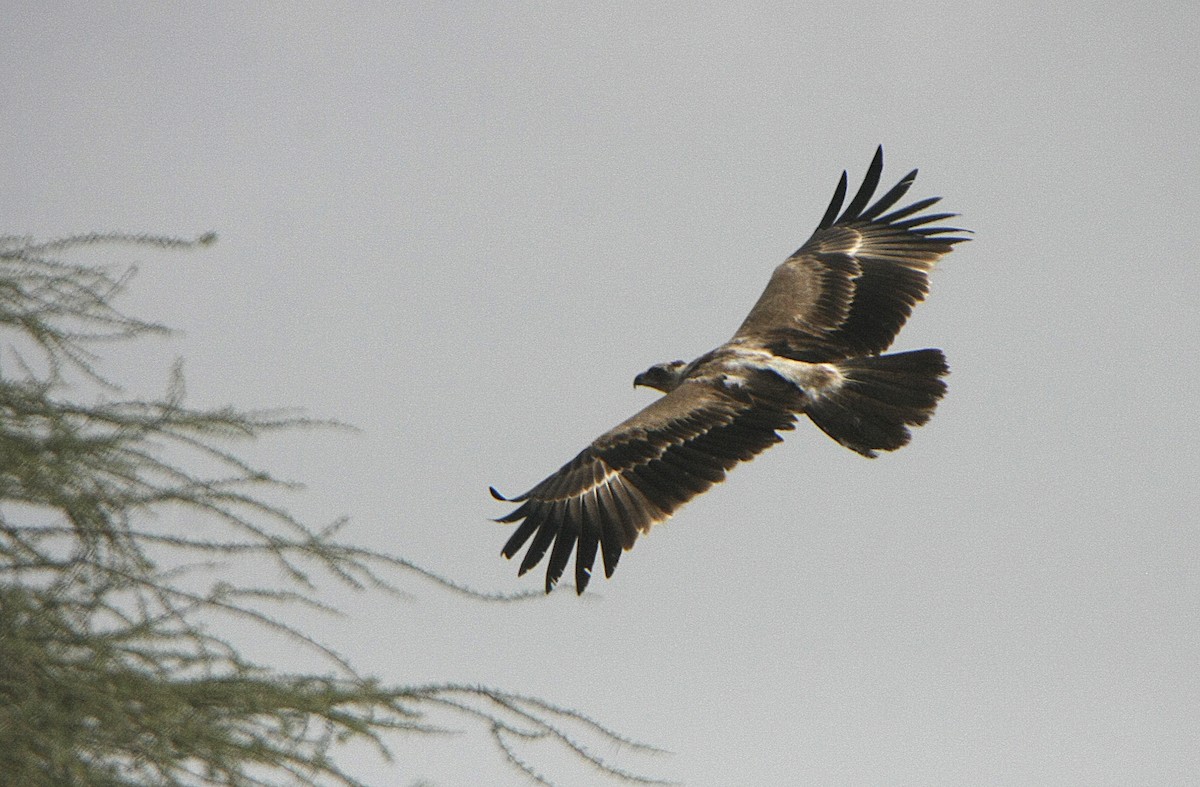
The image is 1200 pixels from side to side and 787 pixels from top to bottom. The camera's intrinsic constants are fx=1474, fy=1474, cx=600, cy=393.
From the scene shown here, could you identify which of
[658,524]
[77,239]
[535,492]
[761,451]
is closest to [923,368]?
[761,451]

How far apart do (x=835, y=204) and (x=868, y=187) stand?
258 mm

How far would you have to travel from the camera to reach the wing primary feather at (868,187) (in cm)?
984

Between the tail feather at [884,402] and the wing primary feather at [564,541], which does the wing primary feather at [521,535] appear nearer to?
the wing primary feather at [564,541]

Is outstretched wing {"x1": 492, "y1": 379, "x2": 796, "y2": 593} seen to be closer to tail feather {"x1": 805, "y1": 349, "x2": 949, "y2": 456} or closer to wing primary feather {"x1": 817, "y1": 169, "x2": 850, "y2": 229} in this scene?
tail feather {"x1": 805, "y1": 349, "x2": 949, "y2": 456}

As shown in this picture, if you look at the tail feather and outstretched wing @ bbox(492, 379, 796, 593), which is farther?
the tail feather

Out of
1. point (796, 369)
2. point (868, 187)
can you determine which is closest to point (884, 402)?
point (796, 369)

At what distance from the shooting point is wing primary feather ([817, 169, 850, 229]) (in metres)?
9.98

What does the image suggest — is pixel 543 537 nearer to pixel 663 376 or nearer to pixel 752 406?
pixel 752 406

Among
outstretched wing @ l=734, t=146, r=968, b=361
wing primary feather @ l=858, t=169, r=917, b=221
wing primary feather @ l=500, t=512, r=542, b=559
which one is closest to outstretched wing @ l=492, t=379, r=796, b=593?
Result: wing primary feather @ l=500, t=512, r=542, b=559

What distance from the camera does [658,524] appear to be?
7.08m

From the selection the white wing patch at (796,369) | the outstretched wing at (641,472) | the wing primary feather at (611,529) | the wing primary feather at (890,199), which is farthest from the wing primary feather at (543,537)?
the wing primary feather at (890,199)

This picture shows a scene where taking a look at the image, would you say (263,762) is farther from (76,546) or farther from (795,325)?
(795,325)

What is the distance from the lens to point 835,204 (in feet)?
32.8

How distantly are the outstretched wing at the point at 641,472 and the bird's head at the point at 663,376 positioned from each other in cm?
90
